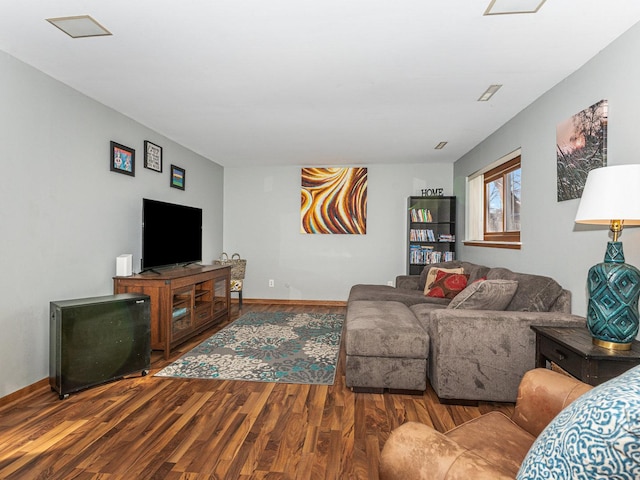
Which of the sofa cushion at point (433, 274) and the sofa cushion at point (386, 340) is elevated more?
the sofa cushion at point (433, 274)

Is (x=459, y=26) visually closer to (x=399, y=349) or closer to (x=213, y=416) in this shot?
(x=399, y=349)

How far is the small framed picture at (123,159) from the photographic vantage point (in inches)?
141

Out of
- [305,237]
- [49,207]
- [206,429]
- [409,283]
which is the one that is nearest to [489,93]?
[409,283]

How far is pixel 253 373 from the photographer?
123 inches

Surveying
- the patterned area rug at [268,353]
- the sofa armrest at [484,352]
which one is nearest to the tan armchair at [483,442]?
the sofa armrest at [484,352]

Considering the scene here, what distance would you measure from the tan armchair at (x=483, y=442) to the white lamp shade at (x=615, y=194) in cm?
81

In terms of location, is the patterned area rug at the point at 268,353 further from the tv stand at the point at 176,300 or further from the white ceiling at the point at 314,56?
the white ceiling at the point at 314,56

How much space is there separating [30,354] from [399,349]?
2.72 m

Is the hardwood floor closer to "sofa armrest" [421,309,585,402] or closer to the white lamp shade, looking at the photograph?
"sofa armrest" [421,309,585,402]

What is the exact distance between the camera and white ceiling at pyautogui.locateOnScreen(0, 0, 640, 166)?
1.98 m

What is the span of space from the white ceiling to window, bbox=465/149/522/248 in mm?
536

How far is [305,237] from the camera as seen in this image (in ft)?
20.7

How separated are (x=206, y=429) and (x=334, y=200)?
176 inches

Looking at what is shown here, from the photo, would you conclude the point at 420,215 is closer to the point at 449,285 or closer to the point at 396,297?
the point at 449,285
